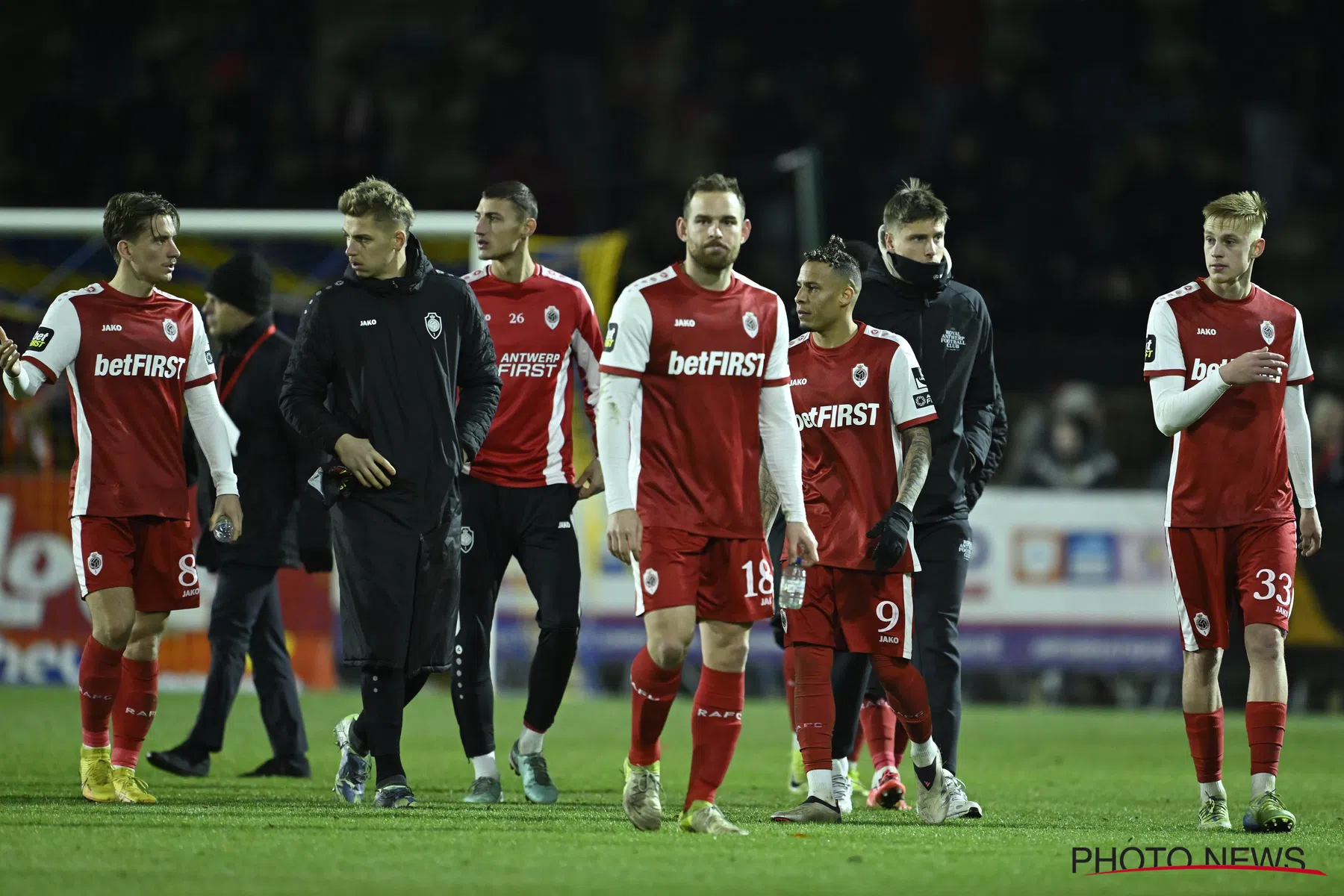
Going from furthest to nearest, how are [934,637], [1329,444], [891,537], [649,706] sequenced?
[1329,444]
[934,637]
[891,537]
[649,706]

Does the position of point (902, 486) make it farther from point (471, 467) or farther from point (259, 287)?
point (259, 287)

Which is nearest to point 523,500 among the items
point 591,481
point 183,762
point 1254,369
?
point 591,481

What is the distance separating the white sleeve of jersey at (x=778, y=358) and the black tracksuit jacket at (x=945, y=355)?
1371mm

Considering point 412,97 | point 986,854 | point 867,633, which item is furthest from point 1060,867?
point 412,97

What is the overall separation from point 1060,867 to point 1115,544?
9.50 m

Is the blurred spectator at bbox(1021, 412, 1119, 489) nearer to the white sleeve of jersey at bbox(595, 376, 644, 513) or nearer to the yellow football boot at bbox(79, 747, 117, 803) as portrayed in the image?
the white sleeve of jersey at bbox(595, 376, 644, 513)

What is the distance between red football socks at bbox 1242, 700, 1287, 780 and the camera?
748 centimetres

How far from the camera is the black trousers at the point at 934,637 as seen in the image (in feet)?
26.7

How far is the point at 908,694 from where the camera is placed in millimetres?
7652

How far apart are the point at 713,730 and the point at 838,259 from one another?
6.90 feet

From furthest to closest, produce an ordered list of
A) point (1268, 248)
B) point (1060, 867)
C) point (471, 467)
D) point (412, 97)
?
point (412, 97)
point (1268, 248)
point (471, 467)
point (1060, 867)

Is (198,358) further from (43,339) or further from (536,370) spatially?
(536,370)

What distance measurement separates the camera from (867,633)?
7.66m

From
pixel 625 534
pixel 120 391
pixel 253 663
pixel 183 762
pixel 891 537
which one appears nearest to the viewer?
pixel 625 534
